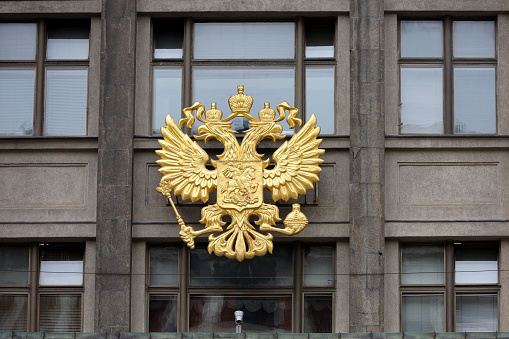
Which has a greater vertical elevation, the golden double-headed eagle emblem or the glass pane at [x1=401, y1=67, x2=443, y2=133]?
the glass pane at [x1=401, y1=67, x2=443, y2=133]

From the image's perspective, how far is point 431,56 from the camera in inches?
737

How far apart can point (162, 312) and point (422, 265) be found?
18.1ft

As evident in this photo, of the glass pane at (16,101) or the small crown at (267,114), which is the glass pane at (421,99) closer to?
the small crown at (267,114)

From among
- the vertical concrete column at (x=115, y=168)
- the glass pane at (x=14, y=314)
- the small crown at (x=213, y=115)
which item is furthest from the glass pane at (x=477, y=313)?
the glass pane at (x=14, y=314)

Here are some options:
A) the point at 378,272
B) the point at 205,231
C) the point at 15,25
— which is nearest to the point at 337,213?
the point at 378,272

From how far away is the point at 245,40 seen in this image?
18969 mm

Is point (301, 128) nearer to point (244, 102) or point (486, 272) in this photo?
point (244, 102)

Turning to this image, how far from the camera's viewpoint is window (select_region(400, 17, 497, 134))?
18578mm

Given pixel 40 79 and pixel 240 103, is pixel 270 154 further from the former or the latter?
pixel 40 79

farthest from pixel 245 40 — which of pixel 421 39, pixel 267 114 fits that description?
pixel 421 39

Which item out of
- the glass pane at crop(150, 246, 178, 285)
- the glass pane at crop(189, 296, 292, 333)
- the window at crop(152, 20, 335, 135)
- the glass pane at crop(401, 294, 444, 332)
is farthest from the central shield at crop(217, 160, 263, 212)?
the glass pane at crop(401, 294, 444, 332)

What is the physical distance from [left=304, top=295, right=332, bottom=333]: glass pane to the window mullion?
22.1 feet

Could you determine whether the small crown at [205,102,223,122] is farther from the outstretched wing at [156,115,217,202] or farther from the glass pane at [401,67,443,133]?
the glass pane at [401,67,443,133]

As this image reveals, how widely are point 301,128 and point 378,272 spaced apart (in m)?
3.31
